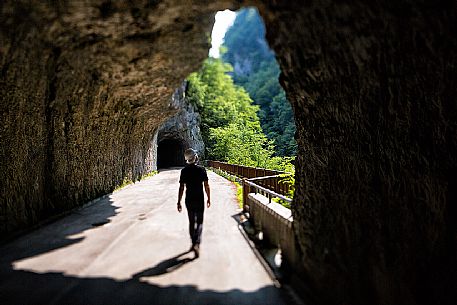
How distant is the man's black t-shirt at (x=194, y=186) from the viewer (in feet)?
19.1

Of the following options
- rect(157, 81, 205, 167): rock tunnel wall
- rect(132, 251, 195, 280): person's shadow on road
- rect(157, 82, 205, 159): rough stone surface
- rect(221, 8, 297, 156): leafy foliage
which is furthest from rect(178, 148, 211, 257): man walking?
rect(221, 8, 297, 156): leafy foliage

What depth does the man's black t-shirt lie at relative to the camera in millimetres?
5809

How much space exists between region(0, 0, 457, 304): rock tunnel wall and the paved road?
1113 mm

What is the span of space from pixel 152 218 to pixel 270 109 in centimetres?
6565

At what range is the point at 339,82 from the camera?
12.9 ft

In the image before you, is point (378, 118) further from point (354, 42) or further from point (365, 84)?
point (354, 42)

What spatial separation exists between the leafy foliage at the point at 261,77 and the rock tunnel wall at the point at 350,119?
34963 millimetres

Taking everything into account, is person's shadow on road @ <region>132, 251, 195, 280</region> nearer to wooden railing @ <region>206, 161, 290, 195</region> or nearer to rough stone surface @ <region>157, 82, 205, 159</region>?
wooden railing @ <region>206, 161, 290, 195</region>

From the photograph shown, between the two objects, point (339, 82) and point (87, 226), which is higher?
point (339, 82)

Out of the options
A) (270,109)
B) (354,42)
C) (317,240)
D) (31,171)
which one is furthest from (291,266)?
(270,109)

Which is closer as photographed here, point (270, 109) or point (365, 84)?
point (365, 84)

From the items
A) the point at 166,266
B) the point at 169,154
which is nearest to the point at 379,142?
the point at 166,266

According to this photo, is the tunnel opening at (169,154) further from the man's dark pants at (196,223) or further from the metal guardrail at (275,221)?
the man's dark pants at (196,223)

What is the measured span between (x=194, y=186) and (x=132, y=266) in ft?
5.77
